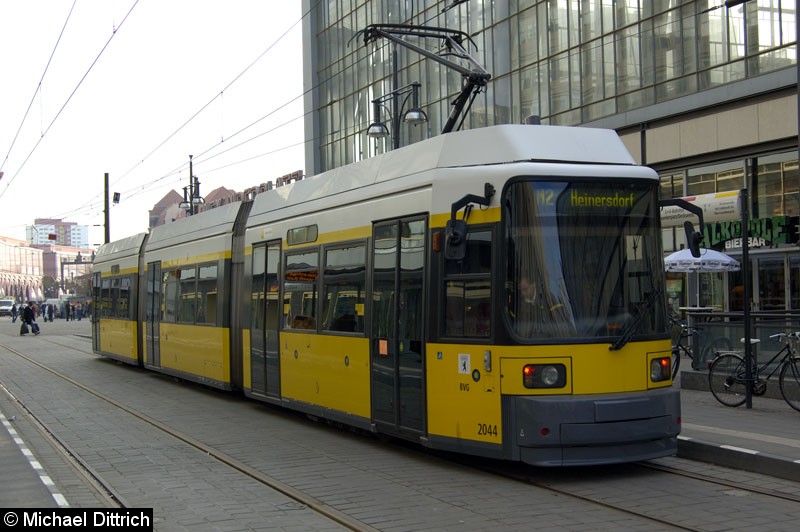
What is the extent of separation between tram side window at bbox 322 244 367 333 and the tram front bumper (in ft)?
9.52

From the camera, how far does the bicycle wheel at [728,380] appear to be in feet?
43.2

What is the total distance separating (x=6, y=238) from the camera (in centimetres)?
16250

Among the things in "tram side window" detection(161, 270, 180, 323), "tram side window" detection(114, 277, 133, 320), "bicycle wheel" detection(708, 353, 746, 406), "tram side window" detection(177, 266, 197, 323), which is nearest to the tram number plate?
"bicycle wheel" detection(708, 353, 746, 406)

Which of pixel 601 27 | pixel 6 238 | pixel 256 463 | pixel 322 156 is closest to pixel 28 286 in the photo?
pixel 6 238

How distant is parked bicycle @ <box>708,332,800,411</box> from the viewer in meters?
12.4

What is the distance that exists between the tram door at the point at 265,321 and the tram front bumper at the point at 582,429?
18.6 ft

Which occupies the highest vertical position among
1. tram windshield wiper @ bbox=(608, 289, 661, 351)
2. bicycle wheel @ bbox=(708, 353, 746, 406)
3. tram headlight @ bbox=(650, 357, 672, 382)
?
tram windshield wiper @ bbox=(608, 289, 661, 351)

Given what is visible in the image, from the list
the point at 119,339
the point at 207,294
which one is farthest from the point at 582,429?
the point at 119,339

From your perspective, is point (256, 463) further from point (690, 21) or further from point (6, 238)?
point (6, 238)

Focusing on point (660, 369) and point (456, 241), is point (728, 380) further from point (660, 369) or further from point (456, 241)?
point (456, 241)

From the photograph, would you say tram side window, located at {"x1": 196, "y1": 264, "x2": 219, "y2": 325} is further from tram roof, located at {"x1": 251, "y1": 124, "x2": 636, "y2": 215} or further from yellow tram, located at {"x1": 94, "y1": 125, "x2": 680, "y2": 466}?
tram roof, located at {"x1": 251, "y1": 124, "x2": 636, "y2": 215}

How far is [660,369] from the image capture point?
29.6 ft

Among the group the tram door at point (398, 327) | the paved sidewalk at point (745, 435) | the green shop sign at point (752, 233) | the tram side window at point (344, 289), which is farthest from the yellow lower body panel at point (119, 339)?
the paved sidewalk at point (745, 435)

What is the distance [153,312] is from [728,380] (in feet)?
41.4
